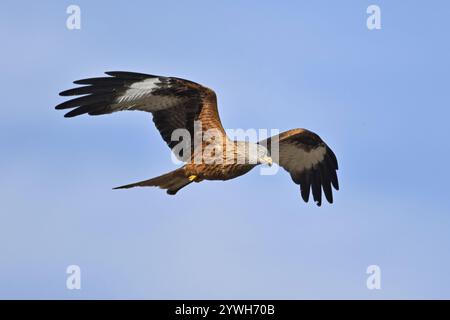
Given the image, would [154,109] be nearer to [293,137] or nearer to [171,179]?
[171,179]

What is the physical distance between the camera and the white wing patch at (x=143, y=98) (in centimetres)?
1664

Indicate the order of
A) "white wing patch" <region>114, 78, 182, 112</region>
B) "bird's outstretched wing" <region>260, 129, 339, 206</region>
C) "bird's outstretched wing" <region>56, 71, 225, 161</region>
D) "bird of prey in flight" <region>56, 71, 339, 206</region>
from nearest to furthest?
"bird of prey in flight" <region>56, 71, 339, 206</region> → "bird's outstretched wing" <region>56, 71, 225, 161</region> → "white wing patch" <region>114, 78, 182, 112</region> → "bird's outstretched wing" <region>260, 129, 339, 206</region>

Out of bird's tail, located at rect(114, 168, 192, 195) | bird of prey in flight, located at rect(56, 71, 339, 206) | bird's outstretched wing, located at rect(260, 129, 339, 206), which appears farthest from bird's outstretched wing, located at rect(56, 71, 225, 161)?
bird's outstretched wing, located at rect(260, 129, 339, 206)

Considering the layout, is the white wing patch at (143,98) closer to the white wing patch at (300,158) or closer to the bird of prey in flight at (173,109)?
the bird of prey in flight at (173,109)

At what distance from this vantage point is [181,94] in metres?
16.6

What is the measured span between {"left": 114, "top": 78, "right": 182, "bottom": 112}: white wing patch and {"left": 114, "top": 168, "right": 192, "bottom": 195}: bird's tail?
1.05 meters

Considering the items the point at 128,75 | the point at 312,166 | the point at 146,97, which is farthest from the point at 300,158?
the point at 128,75

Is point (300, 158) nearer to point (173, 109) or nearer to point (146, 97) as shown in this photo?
point (173, 109)

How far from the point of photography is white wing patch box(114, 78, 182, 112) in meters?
16.6

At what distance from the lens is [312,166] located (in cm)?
1909

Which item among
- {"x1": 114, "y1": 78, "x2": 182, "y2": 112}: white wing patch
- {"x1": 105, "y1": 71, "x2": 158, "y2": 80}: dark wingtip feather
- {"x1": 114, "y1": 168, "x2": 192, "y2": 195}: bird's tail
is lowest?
{"x1": 114, "y1": 168, "x2": 192, "y2": 195}: bird's tail

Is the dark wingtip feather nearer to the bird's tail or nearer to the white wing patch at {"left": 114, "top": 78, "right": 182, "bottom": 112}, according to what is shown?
the white wing patch at {"left": 114, "top": 78, "right": 182, "bottom": 112}

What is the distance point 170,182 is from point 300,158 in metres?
3.07
